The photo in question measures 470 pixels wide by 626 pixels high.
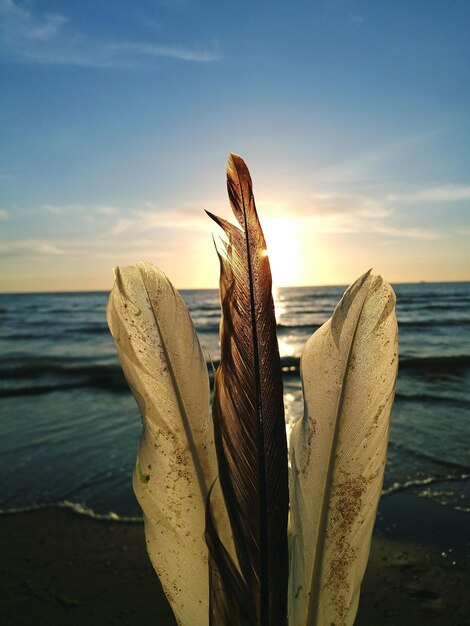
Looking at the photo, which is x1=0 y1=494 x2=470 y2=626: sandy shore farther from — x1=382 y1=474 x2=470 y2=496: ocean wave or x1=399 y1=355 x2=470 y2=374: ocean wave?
x1=399 y1=355 x2=470 y2=374: ocean wave

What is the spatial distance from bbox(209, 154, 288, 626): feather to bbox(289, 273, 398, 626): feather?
0.25 ft

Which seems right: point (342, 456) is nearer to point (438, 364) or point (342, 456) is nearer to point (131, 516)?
point (131, 516)

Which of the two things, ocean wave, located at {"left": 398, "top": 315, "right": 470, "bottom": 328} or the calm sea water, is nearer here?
the calm sea water

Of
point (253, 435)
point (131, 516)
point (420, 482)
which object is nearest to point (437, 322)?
point (420, 482)

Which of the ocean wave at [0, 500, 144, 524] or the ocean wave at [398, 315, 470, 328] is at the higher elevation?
the ocean wave at [398, 315, 470, 328]

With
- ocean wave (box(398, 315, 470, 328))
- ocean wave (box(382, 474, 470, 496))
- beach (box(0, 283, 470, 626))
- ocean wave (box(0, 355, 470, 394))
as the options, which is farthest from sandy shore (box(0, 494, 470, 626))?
ocean wave (box(398, 315, 470, 328))

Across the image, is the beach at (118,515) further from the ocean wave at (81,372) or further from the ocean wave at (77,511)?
the ocean wave at (81,372)

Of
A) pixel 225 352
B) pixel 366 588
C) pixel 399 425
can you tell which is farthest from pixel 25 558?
pixel 399 425

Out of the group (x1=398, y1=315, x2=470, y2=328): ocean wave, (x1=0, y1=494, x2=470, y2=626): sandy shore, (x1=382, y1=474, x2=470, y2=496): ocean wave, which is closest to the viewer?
(x1=0, y1=494, x2=470, y2=626): sandy shore

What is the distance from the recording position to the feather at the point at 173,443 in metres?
0.89

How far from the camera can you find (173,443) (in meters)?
0.89

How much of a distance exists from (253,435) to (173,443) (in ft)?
0.52

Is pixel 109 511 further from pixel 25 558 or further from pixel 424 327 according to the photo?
pixel 424 327

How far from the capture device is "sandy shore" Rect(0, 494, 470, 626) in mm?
2139
